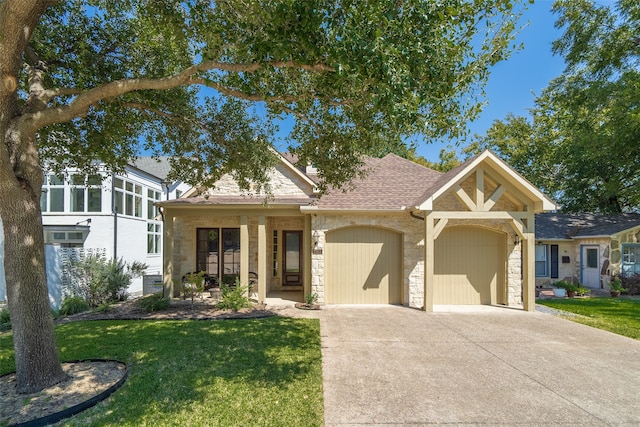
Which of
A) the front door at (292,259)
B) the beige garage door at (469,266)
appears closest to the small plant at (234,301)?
the front door at (292,259)

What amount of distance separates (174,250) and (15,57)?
27.1 feet

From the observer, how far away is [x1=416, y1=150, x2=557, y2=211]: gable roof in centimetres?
977

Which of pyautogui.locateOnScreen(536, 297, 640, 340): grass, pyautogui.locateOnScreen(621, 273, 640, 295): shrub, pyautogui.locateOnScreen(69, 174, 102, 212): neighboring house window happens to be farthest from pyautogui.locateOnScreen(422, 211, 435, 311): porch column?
pyautogui.locateOnScreen(69, 174, 102, 212): neighboring house window

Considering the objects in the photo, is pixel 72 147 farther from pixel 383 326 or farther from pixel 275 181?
pixel 383 326

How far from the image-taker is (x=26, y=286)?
178 inches

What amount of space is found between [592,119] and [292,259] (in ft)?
55.0

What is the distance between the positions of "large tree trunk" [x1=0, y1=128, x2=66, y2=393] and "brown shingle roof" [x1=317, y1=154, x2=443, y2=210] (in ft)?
22.8

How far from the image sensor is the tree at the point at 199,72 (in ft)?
13.8

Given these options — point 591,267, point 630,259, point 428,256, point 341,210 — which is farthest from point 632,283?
point 341,210

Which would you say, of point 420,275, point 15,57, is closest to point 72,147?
point 15,57

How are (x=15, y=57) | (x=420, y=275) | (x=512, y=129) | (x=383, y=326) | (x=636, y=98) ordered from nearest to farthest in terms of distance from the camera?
(x=15, y=57)
(x=383, y=326)
(x=420, y=275)
(x=636, y=98)
(x=512, y=129)

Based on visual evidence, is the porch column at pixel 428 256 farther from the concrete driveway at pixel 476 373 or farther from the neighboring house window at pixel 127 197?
the neighboring house window at pixel 127 197

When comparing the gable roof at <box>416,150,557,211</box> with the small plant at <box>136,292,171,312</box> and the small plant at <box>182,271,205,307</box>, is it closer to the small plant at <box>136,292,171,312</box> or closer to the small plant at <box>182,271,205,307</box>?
the small plant at <box>182,271,205,307</box>

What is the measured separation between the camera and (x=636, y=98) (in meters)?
13.4
